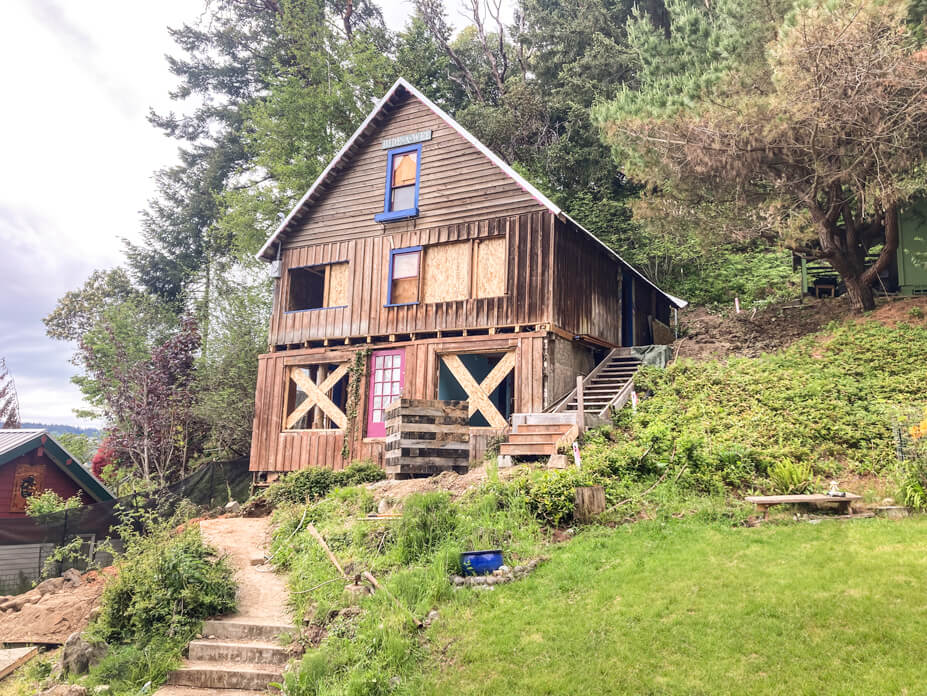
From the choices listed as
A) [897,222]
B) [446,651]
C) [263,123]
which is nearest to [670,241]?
[897,222]

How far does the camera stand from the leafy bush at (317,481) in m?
15.7

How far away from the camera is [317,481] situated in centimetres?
1602

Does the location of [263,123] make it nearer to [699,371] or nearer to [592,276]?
[592,276]

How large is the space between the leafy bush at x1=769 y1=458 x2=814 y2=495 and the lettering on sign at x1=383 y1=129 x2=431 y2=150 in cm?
1244

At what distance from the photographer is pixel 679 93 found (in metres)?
21.4

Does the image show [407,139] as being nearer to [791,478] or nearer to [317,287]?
[317,287]

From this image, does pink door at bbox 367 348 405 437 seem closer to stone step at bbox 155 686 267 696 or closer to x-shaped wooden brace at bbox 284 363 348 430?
x-shaped wooden brace at bbox 284 363 348 430

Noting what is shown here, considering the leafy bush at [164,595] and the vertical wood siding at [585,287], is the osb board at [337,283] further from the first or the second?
the leafy bush at [164,595]

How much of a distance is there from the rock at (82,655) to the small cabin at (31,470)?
10854mm

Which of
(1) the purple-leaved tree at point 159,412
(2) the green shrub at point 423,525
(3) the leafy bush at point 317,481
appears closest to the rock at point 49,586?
(3) the leafy bush at point 317,481

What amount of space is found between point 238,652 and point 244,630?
488mm

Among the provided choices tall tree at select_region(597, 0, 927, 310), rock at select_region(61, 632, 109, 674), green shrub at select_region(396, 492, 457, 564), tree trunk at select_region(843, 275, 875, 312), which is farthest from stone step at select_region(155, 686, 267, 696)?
tree trunk at select_region(843, 275, 875, 312)

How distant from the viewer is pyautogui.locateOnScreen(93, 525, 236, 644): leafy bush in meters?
9.10

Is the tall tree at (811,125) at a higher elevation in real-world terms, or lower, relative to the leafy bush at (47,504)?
higher
